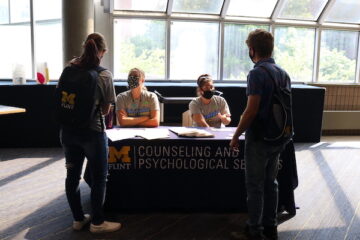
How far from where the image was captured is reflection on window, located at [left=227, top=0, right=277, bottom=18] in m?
6.69

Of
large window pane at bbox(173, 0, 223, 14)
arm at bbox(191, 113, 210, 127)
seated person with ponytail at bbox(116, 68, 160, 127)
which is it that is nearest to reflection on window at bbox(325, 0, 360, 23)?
large window pane at bbox(173, 0, 223, 14)

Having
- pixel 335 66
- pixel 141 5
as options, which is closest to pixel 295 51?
pixel 335 66

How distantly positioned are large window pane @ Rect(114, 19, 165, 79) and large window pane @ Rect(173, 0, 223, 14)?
396 mm

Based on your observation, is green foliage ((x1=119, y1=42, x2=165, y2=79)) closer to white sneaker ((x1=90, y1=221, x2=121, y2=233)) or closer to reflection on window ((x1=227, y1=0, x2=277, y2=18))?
reflection on window ((x1=227, y1=0, x2=277, y2=18))

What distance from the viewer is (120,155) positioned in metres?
2.97

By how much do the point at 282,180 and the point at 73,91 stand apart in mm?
1775

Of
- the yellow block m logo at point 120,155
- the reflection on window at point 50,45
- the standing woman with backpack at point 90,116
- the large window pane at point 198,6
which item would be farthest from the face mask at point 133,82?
the large window pane at point 198,6

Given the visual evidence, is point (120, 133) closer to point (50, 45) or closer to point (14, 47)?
point (50, 45)

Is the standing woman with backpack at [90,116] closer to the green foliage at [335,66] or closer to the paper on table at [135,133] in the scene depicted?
the paper on table at [135,133]

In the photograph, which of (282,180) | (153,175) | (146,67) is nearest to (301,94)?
(146,67)

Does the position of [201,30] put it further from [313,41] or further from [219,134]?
[219,134]

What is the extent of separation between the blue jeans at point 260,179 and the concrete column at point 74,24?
12.1ft

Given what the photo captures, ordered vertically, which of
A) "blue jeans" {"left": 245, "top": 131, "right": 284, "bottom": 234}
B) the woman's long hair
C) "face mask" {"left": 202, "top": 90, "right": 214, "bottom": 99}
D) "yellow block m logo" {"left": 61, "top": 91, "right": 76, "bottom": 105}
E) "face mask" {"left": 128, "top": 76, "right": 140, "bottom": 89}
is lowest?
"blue jeans" {"left": 245, "top": 131, "right": 284, "bottom": 234}

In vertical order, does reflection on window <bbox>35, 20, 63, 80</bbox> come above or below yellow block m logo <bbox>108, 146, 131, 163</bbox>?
above
